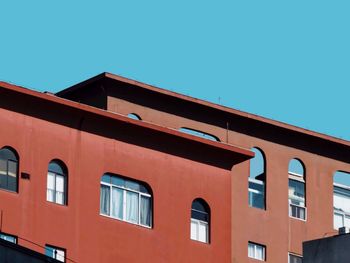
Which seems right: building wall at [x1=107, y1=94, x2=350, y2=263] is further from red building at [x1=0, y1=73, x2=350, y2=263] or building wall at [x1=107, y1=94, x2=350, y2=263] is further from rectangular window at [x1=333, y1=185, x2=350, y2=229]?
rectangular window at [x1=333, y1=185, x2=350, y2=229]

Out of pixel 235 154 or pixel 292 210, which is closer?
pixel 235 154

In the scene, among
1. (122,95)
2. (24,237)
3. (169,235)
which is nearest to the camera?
(24,237)

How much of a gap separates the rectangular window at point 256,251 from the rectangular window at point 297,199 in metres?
2.41

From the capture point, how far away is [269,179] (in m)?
70.4

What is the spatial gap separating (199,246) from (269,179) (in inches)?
403

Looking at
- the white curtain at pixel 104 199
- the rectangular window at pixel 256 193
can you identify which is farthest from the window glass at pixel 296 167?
the white curtain at pixel 104 199

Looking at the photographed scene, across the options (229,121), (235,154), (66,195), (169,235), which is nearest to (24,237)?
(66,195)

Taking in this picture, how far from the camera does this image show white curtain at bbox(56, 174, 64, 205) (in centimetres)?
5734

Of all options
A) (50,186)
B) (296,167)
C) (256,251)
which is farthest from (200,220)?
(296,167)

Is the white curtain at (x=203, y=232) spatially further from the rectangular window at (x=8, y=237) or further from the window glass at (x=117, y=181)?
the rectangular window at (x=8, y=237)

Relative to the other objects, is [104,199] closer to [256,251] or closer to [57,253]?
[57,253]

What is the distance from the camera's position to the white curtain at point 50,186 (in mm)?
57000

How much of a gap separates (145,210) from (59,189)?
3.63 metres

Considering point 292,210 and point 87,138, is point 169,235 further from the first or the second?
point 292,210
